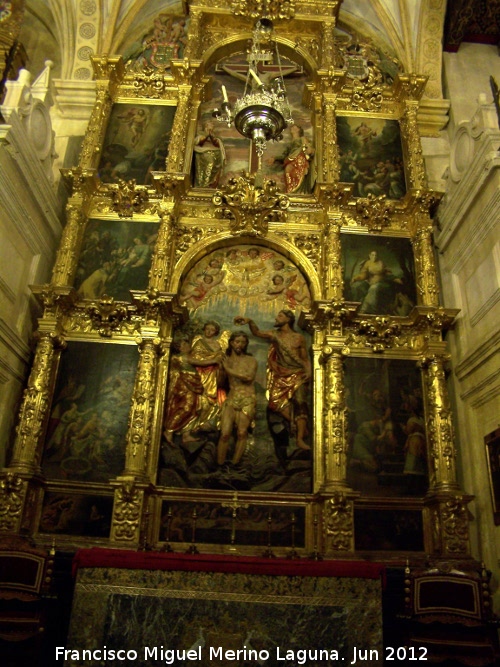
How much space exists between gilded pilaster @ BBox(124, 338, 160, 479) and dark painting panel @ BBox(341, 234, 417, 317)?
3208mm

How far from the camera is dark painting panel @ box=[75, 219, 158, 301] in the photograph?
9578mm

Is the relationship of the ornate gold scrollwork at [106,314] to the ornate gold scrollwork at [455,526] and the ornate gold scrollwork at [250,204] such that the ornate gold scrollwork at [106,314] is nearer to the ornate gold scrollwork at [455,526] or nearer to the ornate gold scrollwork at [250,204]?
the ornate gold scrollwork at [250,204]

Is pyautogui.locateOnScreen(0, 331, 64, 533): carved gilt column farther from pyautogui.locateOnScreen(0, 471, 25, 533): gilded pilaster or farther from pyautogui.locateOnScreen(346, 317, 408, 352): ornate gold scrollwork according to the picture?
pyautogui.locateOnScreen(346, 317, 408, 352): ornate gold scrollwork

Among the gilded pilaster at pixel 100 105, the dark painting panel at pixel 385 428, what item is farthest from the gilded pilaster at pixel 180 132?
the dark painting panel at pixel 385 428

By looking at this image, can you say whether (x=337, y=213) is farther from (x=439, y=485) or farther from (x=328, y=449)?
(x=439, y=485)

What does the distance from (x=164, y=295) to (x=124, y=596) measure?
4.79 metres

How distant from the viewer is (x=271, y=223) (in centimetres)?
1020

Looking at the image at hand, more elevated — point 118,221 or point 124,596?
point 118,221

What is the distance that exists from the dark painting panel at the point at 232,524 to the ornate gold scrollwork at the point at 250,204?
4.41 metres

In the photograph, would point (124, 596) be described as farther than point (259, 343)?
No

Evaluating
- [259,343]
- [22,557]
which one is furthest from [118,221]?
[22,557]

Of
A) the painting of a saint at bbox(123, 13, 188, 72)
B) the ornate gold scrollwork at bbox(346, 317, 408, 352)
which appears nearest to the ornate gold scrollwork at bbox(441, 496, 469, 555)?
the ornate gold scrollwork at bbox(346, 317, 408, 352)

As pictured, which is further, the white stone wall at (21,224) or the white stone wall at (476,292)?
the white stone wall at (21,224)

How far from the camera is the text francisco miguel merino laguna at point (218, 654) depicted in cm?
499
